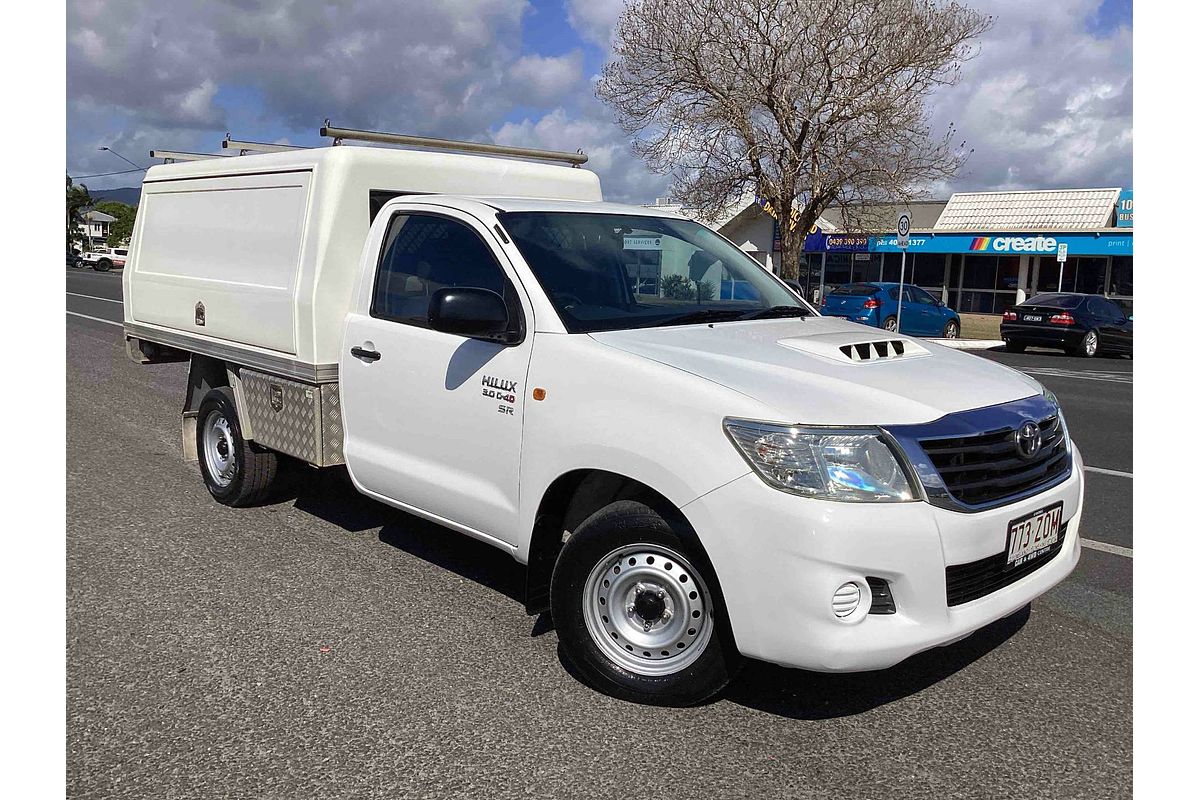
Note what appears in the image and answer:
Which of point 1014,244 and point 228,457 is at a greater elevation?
point 1014,244

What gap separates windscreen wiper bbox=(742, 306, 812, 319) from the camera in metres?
4.72

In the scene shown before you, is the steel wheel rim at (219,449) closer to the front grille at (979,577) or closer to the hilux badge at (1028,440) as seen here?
the front grille at (979,577)

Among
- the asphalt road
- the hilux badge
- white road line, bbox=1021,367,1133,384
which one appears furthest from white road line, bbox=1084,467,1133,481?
white road line, bbox=1021,367,1133,384

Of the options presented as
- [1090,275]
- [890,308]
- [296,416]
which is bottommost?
[296,416]

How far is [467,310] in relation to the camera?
4.04 metres

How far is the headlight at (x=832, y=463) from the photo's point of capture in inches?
128

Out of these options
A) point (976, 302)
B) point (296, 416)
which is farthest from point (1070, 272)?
point (296, 416)

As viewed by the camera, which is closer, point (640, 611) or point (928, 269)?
point (640, 611)

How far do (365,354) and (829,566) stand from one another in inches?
105

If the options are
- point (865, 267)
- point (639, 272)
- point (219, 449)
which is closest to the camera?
point (639, 272)

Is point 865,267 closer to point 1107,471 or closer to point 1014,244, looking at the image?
point 1014,244

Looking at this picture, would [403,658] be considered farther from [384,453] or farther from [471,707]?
[384,453]

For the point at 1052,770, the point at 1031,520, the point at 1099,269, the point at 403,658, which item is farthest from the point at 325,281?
the point at 1099,269

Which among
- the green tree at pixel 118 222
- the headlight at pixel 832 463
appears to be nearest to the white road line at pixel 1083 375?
the headlight at pixel 832 463
